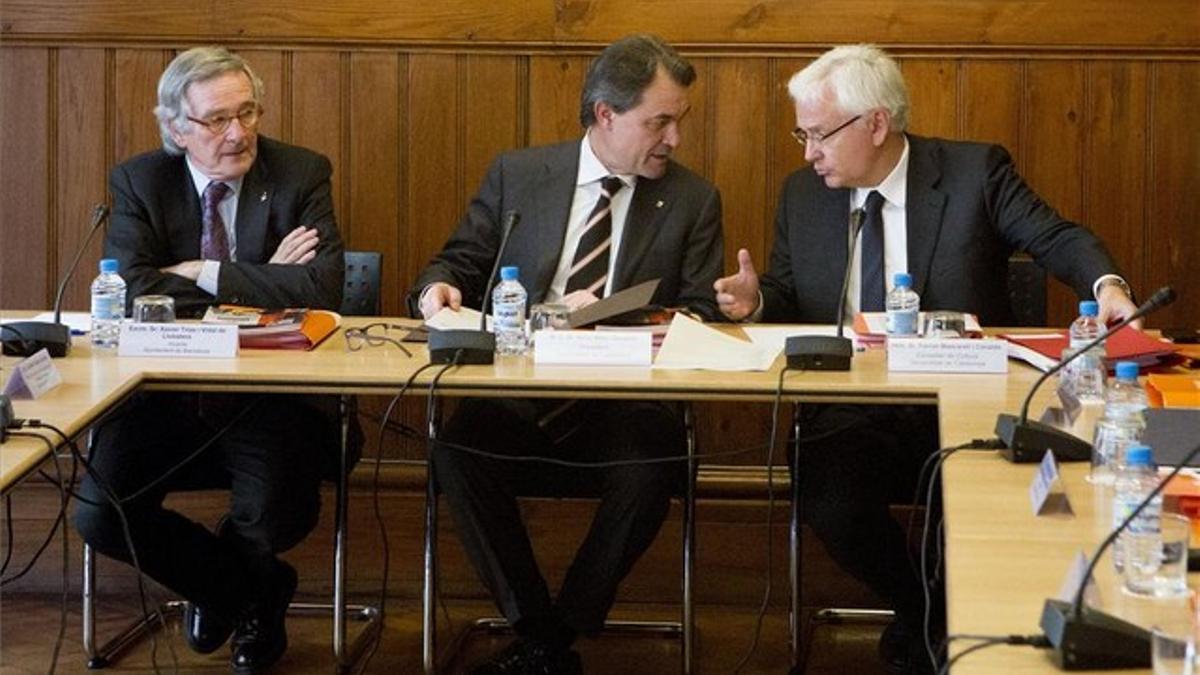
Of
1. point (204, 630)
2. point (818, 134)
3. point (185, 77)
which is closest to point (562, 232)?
point (818, 134)

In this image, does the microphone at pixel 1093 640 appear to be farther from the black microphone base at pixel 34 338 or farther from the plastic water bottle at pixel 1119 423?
the black microphone base at pixel 34 338

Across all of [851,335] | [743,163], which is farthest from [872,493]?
[743,163]

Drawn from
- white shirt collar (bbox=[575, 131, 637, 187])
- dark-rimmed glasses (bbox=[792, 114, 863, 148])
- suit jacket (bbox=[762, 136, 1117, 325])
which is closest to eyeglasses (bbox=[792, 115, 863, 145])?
dark-rimmed glasses (bbox=[792, 114, 863, 148])

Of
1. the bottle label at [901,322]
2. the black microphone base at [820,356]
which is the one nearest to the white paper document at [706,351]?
the black microphone base at [820,356]

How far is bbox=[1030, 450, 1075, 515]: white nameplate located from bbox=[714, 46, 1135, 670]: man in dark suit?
5.11 feet

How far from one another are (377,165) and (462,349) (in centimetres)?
160

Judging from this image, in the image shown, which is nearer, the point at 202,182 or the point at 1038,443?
the point at 1038,443

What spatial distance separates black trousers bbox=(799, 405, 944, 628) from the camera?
4.05 metres

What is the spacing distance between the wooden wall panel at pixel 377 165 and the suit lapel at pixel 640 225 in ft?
2.99

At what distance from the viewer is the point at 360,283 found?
480 centimetres

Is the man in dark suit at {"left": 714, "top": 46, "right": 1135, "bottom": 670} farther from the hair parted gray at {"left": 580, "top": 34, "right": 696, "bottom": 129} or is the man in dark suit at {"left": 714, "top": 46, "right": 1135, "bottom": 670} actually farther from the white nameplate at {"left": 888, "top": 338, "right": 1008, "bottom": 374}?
the white nameplate at {"left": 888, "top": 338, "right": 1008, "bottom": 374}

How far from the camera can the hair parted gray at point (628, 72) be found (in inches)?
181

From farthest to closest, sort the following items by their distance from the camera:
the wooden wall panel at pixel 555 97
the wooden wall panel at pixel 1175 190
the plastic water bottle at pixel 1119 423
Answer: the wooden wall panel at pixel 555 97 → the wooden wall panel at pixel 1175 190 → the plastic water bottle at pixel 1119 423

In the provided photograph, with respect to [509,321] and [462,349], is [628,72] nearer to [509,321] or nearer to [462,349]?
[509,321]
